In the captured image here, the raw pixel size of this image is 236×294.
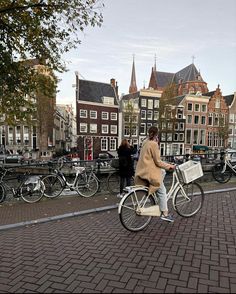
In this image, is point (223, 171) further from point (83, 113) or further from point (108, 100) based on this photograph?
point (108, 100)

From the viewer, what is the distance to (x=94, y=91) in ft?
129

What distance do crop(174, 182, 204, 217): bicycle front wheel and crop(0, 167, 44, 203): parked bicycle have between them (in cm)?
420

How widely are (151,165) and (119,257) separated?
5.33ft

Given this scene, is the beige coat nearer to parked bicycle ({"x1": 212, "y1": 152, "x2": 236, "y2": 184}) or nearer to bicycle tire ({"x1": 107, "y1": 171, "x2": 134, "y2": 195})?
bicycle tire ({"x1": 107, "y1": 171, "x2": 134, "y2": 195})

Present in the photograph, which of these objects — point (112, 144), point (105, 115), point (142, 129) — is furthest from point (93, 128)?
point (142, 129)

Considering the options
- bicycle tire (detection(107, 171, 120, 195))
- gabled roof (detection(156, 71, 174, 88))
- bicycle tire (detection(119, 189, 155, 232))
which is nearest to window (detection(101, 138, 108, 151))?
gabled roof (detection(156, 71, 174, 88))

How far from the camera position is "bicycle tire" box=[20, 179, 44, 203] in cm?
707

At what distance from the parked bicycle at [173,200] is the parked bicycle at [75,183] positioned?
3.32 metres

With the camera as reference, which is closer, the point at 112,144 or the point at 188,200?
the point at 188,200

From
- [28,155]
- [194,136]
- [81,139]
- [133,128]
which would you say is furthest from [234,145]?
[28,155]

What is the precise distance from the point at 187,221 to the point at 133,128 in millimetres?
34325

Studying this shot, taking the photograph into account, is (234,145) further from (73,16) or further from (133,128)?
(73,16)

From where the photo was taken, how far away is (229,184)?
8.79 meters

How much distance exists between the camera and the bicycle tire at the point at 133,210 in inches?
164
